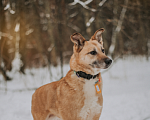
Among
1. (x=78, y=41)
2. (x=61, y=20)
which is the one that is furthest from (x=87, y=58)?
(x=61, y=20)

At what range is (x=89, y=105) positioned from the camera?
2402mm

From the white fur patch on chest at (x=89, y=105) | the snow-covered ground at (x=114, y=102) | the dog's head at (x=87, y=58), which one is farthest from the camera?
the snow-covered ground at (x=114, y=102)

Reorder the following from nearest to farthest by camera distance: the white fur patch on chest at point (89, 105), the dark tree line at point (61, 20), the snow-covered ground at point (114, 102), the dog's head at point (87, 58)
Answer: the white fur patch on chest at point (89, 105) < the dog's head at point (87, 58) < the snow-covered ground at point (114, 102) < the dark tree line at point (61, 20)

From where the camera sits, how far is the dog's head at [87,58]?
8.52 feet

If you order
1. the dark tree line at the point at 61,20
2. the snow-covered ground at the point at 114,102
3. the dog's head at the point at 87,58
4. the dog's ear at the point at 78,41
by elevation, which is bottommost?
the snow-covered ground at the point at 114,102

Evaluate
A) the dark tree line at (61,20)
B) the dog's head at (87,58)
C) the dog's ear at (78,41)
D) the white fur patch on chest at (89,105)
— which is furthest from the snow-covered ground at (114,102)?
the dog's ear at (78,41)

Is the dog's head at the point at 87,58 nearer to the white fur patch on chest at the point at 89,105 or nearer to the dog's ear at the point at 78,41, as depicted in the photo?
the dog's ear at the point at 78,41

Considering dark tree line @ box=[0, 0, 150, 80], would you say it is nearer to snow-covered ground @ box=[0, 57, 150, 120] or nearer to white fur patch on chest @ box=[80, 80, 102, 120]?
snow-covered ground @ box=[0, 57, 150, 120]

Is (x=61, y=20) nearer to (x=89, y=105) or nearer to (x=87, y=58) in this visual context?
(x=87, y=58)

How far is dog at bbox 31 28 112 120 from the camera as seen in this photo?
7.91ft

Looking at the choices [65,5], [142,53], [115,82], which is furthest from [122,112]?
[142,53]

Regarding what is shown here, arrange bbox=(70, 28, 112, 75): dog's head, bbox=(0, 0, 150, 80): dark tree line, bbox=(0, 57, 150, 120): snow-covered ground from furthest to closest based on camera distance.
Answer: bbox=(0, 0, 150, 80): dark tree line, bbox=(0, 57, 150, 120): snow-covered ground, bbox=(70, 28, 112, 75): dog's head

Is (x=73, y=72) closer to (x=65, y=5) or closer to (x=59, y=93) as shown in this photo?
(x=59, y=93)

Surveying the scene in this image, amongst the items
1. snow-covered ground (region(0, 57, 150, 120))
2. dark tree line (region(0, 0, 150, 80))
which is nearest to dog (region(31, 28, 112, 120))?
snow-covered ground (region(0, 57, 150, 120))
